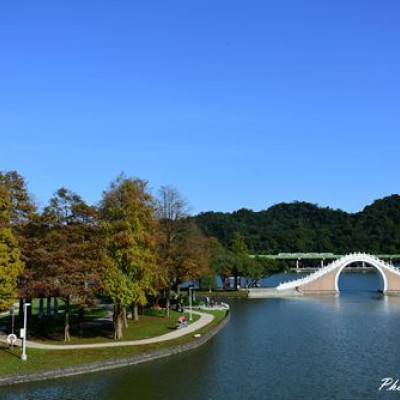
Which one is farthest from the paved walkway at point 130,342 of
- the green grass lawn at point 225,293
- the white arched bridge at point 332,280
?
the white arched bridge at point 332,280

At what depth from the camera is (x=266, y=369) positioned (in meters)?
38.9

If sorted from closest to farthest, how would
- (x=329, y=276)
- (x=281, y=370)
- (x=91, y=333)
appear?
(x=281, y=370)
(x=91, y=333)
(x=329, y=276)

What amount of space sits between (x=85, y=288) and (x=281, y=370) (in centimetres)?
1513

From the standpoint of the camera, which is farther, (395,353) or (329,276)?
(329,276)

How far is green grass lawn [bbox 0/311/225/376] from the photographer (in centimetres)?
3575

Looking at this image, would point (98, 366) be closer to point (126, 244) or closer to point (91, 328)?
point (126, 244)

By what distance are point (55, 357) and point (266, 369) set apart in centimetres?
1403

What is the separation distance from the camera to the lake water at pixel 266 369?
32.7 metres

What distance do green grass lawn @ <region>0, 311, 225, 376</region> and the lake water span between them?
1730 millimetres

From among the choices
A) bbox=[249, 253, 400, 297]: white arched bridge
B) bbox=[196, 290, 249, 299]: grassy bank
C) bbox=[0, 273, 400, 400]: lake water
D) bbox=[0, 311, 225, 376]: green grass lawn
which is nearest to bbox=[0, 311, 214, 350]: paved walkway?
bbox=[0, 311, 225, 376]: green grass lawn

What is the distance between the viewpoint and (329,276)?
104562 millimetres

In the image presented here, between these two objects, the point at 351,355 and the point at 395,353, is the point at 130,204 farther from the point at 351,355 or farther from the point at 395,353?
the point at 395,353

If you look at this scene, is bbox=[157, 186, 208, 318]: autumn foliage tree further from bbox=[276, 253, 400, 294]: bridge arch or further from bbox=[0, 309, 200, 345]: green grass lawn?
bbox=[276, 253, 400, 294]: bridge arch

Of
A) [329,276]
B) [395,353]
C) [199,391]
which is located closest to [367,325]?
[395,353]
